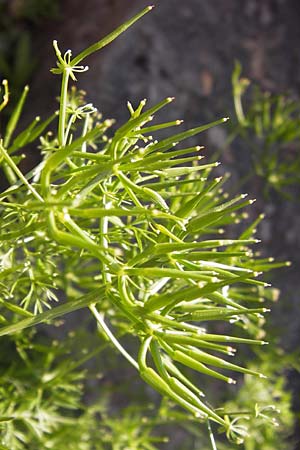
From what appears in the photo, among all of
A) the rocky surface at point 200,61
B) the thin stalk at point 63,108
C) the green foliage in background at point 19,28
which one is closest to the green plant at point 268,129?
the rocky surface at point 200,61

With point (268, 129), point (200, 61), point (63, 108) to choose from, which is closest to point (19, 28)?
point (200, 61)

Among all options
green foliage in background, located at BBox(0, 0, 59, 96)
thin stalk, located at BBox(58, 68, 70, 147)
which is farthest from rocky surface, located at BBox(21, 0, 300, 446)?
thin stalk, located at BBox(58, 68, 70, 147)

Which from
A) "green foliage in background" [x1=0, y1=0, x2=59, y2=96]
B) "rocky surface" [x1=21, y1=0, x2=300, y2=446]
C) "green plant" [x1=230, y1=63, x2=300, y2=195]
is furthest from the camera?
"green foliage in background" [x1=0, y1=0, x2=59, y2=96]

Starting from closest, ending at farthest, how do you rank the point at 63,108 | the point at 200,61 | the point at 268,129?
1. the point at 63,108
2. the point at 268,129
3. the point at 200,61

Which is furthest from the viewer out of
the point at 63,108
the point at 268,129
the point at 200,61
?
the point at 200,61

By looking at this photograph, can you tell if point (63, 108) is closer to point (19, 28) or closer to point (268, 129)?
point (268, 129)

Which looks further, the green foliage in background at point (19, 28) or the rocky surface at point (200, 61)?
the green foliage in background at point (19, 28)

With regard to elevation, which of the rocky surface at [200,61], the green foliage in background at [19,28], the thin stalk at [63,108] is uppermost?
the thin stalk at [63,108]

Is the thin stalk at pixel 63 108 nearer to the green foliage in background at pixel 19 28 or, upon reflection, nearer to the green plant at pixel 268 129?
the green plant at pixel 268 129

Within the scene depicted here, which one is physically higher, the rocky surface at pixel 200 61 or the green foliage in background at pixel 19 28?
the green foliage in background at pixel 19 28

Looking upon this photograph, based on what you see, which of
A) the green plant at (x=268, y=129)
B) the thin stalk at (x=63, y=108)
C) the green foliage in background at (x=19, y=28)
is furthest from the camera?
the green foliage in background at (x=19, y=28)

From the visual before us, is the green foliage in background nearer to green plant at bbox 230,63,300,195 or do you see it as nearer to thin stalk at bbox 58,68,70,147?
green plant at bbox 230,63,300,195

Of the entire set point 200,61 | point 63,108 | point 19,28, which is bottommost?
point 200,61
